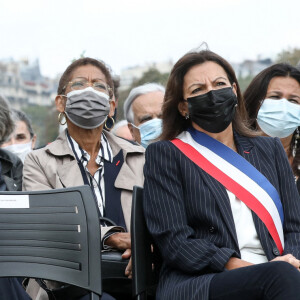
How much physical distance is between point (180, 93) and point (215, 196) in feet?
2.72

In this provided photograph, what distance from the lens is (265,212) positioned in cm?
430

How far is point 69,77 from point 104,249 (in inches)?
59.1

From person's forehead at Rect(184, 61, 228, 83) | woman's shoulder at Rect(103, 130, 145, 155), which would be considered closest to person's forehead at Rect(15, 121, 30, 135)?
woman's shoulder at Rect(103, 130, 145, 155)

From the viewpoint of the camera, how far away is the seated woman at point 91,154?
5117 millimetres

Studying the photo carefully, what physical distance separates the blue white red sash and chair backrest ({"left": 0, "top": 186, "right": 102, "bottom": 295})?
708mm

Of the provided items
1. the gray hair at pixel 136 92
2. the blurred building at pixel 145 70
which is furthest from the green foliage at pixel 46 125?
the gray hair at pixel 136 92

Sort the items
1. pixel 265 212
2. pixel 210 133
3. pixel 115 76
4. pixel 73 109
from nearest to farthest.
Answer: pixel 265 212, pixel 210 133, pixel 73 109, pixel 115 76

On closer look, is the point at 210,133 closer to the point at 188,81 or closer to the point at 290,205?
the point at 188,81

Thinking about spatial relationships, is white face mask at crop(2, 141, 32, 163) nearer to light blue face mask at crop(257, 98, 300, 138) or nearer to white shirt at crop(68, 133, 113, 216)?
white shirt at crop(68, 133, 113, 216)

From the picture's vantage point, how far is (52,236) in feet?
14.4

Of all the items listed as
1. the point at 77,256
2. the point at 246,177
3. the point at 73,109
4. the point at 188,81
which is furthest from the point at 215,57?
the point at 77,256

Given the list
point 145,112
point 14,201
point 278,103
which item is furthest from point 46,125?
point 14,201

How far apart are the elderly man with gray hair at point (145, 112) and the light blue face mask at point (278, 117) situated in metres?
1.07

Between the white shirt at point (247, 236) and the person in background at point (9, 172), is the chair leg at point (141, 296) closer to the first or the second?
the white shirt at point (247, 236)
